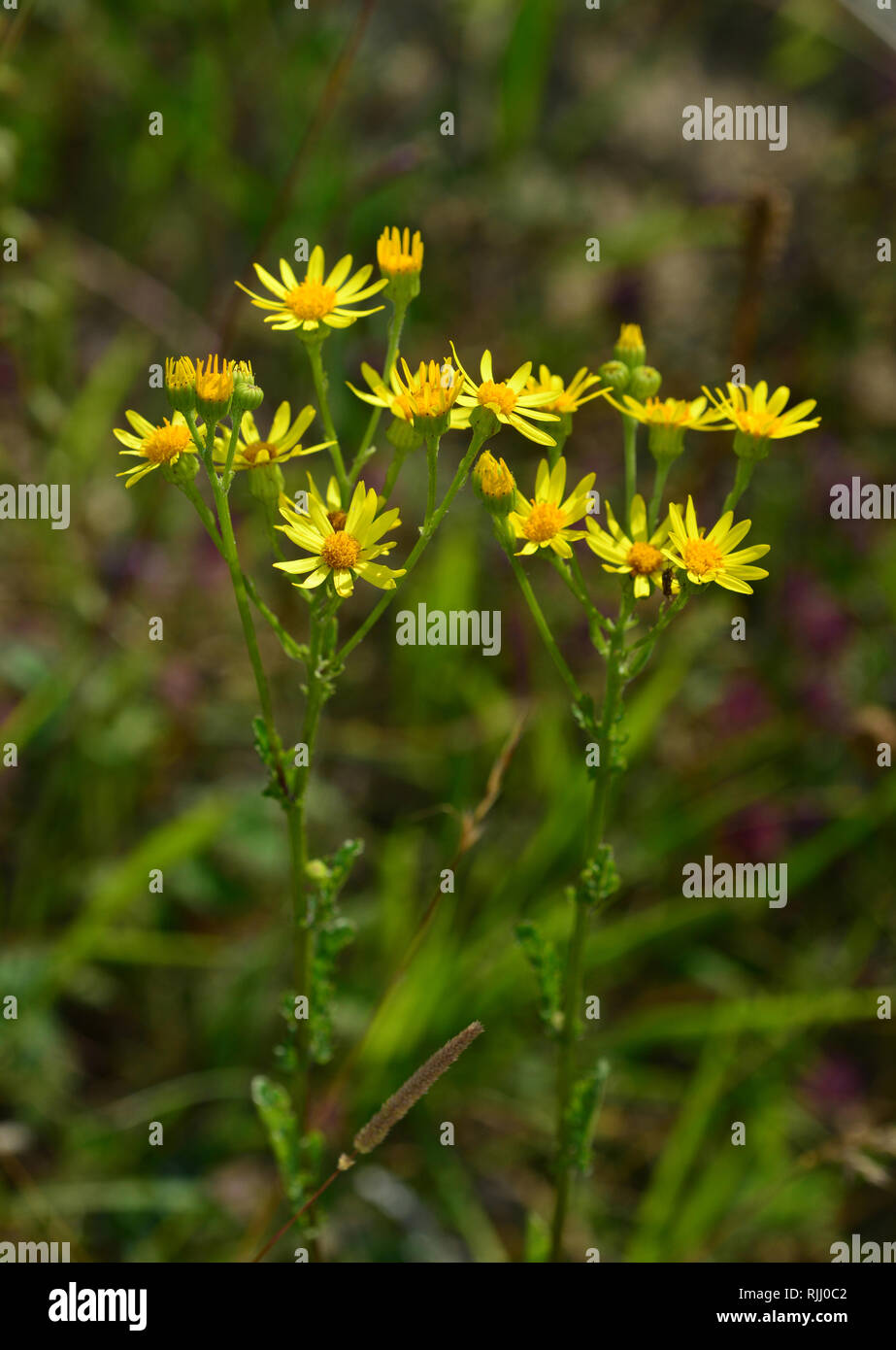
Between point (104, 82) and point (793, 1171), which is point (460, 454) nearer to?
point (104, 82)

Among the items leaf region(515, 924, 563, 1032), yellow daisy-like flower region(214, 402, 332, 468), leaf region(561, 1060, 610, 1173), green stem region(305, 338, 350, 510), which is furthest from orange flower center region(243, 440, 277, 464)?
leaf region(561, 1060, 610, 1173)

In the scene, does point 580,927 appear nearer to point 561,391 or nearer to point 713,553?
point 713,553

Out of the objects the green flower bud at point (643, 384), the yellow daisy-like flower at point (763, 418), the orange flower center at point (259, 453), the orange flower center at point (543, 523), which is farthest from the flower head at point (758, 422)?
the orange flower center at point (259, 453)

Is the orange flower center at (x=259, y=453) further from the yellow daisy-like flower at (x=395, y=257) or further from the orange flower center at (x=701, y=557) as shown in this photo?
the orange flower center at (x=701, y=557)

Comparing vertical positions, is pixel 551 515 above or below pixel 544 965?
above

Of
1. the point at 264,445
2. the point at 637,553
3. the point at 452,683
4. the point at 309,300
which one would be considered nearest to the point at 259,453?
the point at 264,445

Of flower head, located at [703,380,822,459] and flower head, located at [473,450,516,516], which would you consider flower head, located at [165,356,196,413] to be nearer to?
flower head, located at [473,450,516,516]
